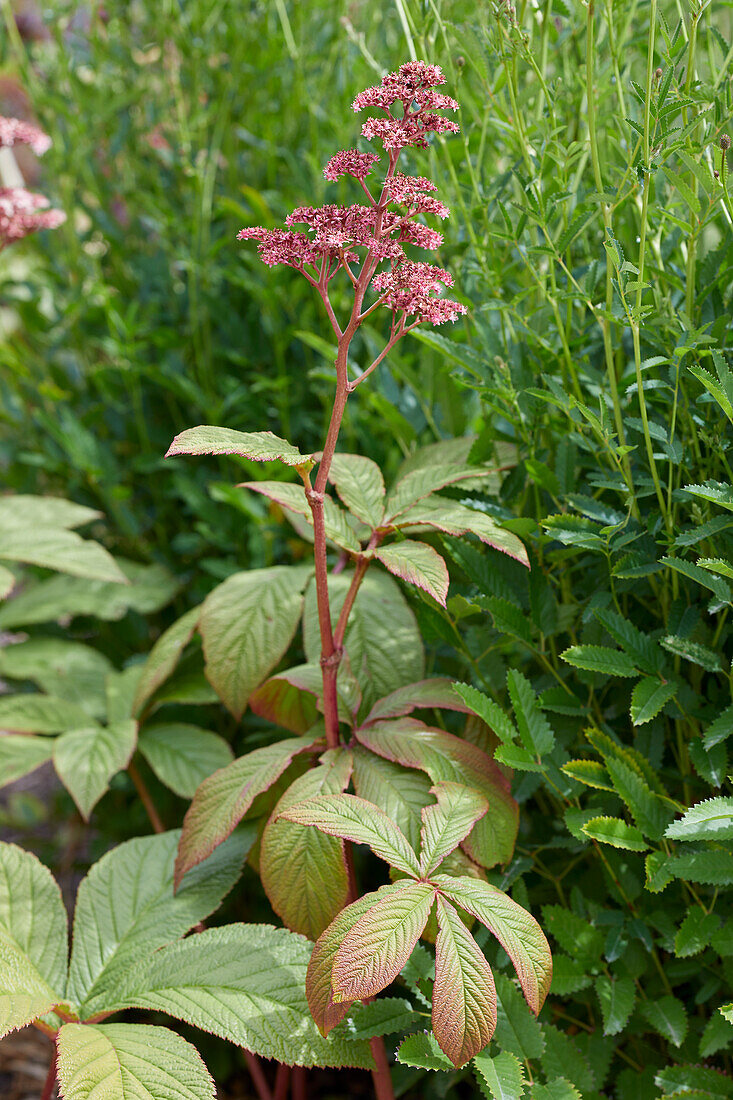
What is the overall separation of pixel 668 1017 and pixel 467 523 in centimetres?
49

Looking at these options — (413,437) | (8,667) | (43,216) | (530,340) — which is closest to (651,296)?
(530,340)

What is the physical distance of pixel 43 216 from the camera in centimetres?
131

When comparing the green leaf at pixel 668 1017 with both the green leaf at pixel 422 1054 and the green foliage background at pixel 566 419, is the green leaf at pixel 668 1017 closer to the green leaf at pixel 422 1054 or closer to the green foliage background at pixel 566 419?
the green foliage background at pixel 566 419

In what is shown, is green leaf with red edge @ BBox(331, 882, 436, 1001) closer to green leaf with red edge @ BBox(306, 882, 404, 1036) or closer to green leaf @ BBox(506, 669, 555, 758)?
green leaf with red edge @ BBox(306, 882, 404, 1036)

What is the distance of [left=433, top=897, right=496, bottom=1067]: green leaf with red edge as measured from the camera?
0.62 m

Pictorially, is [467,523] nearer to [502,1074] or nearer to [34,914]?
[502,1074]

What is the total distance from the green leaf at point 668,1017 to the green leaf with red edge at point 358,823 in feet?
1.00

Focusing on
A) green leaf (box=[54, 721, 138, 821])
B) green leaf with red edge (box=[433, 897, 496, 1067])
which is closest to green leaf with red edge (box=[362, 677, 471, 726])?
green leaf with red edge (box=[433, 897, 496, 1067])

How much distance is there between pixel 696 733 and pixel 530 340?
435 mm

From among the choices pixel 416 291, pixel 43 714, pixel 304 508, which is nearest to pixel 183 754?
pixel 43 714

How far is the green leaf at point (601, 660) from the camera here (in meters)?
0.77

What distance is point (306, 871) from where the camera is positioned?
0.79m

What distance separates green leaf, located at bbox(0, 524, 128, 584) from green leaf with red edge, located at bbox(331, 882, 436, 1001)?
27.9 inches

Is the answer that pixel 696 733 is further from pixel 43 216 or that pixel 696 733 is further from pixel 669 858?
pixel 43 216
